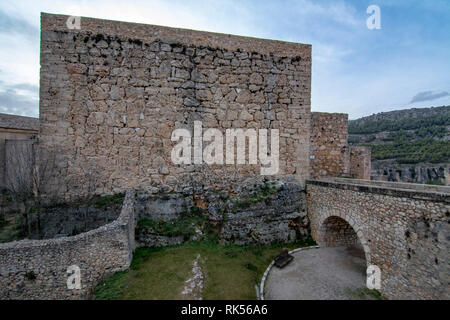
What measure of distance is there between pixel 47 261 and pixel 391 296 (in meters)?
8.98

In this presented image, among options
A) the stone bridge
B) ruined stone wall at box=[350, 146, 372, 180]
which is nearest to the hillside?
ruined stone wall at box=[350, 146, 372, 180]

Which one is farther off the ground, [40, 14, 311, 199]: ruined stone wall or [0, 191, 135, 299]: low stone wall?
[40, 14, 311, 199]: ruined stone wall

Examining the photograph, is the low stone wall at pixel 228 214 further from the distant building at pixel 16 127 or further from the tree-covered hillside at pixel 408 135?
the tree-covered hillside at pixel 408 135

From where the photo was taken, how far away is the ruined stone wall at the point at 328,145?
1061 cm

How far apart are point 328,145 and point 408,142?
3261cm

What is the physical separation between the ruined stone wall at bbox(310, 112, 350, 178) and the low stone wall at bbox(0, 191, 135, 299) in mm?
9258

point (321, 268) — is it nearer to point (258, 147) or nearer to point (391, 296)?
point (391, 296)

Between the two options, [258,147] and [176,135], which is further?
[258,147]

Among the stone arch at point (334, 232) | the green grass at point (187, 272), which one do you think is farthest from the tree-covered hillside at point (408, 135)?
the green grass at point (187, 272)

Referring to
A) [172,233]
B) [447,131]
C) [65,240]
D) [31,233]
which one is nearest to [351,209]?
[172,233]

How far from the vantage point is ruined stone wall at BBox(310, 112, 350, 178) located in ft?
34.8

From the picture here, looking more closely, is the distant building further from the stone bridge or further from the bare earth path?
the stone bridge

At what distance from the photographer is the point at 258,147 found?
868 cm

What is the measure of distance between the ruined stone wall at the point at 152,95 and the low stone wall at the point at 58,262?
254cm
